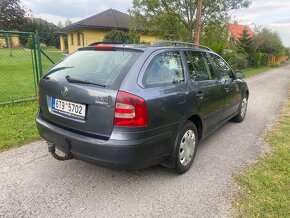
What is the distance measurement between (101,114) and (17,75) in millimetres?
10607

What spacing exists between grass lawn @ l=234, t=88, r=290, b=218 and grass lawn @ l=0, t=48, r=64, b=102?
Answer: 593 centimetres

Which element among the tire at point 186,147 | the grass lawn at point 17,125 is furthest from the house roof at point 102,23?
the tire at point 186,147

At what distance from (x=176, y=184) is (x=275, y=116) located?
15.1ft

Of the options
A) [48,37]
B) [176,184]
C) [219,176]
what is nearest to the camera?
[176,184]

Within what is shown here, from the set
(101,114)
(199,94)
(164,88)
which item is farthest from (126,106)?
(199,94)

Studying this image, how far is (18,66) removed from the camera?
12.3 meters

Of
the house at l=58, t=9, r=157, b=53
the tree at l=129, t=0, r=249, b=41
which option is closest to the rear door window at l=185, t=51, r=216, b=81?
the tree at l=129, t=0, r=249, b=41

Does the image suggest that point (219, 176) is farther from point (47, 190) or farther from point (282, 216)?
point (47, 190)

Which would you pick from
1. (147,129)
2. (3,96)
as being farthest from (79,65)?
(3,96)

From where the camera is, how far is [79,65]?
3164 millimetres

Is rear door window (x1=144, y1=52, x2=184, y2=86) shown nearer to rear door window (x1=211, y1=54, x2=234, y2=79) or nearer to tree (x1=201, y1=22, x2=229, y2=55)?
rear door window (x1=211, y1=54, x2=234, y2=79)

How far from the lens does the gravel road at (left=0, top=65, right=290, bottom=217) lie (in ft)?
8.64

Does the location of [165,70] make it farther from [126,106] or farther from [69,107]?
[69,107]

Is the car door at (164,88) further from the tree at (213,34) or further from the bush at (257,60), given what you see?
the bush at (257,60)
